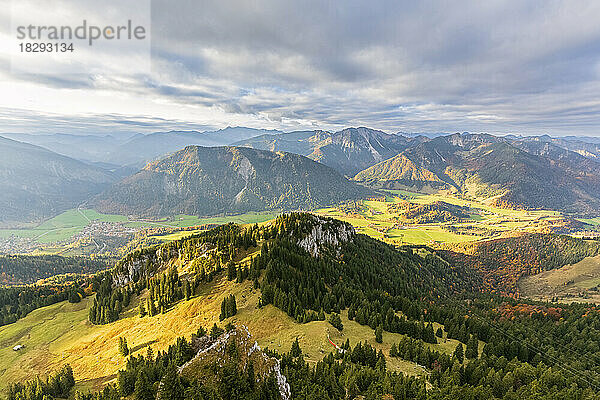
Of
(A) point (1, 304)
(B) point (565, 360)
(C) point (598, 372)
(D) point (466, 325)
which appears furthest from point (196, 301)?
(A) point (1, 304)

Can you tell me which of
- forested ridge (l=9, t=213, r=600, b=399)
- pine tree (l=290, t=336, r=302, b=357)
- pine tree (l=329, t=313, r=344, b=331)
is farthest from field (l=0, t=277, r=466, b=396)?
forested ridge (l=9, t=213, r=600, b=399)

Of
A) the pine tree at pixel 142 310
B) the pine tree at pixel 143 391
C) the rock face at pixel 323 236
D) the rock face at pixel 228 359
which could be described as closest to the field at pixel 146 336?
the pine tree at pixel 142 310

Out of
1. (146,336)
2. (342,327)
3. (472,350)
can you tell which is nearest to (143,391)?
(342,327)

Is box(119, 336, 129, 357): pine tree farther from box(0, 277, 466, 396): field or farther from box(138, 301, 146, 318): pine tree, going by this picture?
box(138, 301, 146, 318): pine tree

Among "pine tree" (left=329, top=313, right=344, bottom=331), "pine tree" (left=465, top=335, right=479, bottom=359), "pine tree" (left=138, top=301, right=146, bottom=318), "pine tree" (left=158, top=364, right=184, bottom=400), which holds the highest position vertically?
"pine tree" (left=158, top=364, right=184, bottom=400)

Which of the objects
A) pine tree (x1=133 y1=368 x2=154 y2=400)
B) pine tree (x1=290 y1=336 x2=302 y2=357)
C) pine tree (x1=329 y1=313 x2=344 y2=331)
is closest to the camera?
pine tree (x1=133 y1=368 x2=154 y2=400)

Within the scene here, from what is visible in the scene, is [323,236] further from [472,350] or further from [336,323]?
[472,350]
